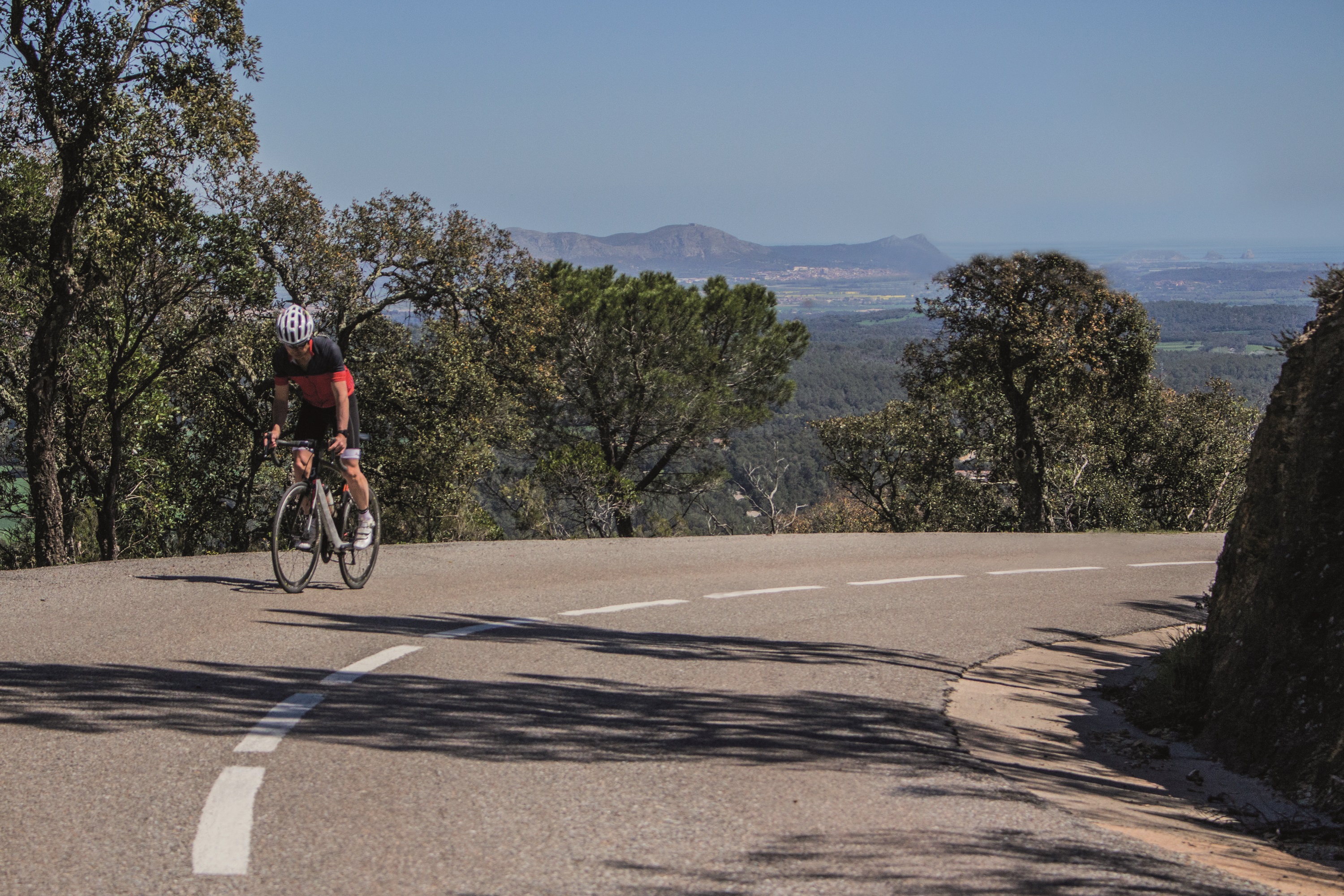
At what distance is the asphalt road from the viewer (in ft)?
11.1

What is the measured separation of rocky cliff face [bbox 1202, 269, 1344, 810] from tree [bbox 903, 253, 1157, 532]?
64.9ft

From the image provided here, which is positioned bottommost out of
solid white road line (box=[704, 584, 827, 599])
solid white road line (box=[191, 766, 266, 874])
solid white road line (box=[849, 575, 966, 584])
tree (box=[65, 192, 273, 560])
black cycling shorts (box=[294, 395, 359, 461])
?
solid white road line (box=[849, 575, 966, 584])

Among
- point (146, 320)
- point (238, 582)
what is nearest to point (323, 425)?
point (238, 582)

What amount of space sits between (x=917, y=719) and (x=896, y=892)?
2491 millimetres

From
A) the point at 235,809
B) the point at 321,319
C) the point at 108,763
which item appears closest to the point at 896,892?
the point at 235,809

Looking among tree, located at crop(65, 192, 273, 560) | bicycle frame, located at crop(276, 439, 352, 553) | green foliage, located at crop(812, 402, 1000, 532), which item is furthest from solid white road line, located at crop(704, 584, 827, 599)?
green foliage, located at crop(812, 402, 1000, 532)

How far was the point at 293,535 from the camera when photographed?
26.9ft

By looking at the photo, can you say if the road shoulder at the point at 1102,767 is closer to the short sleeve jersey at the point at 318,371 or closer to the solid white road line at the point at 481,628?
the solid white road line at the point at 481,628

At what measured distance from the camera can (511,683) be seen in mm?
5793

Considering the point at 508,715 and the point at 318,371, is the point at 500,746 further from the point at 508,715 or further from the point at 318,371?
the point at 318,371

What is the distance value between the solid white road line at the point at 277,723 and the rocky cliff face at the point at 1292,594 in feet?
14.1

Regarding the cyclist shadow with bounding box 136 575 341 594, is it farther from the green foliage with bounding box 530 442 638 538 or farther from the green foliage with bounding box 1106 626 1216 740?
the green foliage with bounding box 530 442 638 538

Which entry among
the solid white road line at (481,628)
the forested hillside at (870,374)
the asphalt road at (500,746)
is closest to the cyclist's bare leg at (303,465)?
the asphalt road at (500,746)

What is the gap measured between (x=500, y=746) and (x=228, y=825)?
4.09 feet
